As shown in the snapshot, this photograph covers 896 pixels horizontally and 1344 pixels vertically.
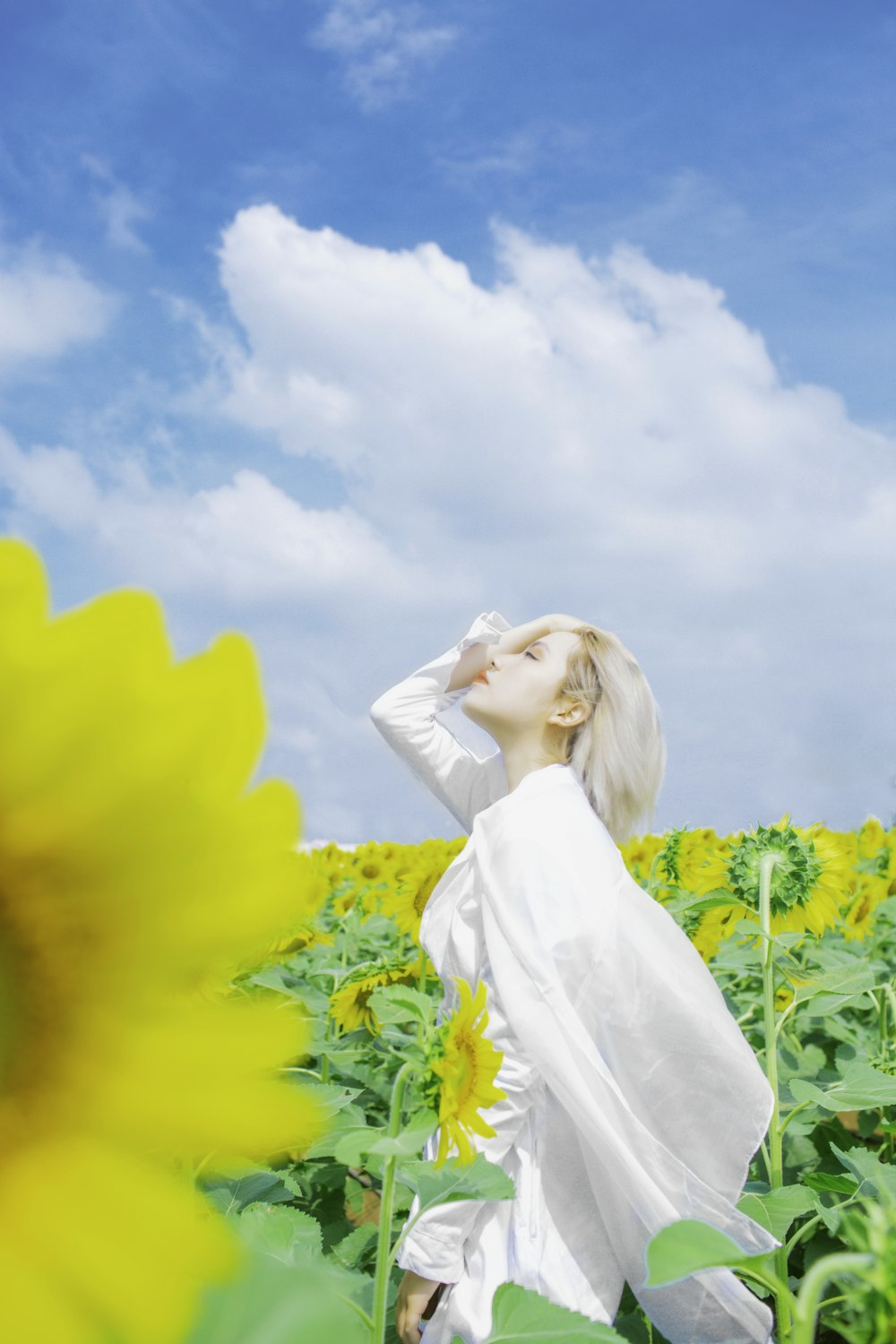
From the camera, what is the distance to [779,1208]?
1.88 metres

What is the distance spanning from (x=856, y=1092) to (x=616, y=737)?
3.14 ft

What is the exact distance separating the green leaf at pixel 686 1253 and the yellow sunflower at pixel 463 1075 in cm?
41

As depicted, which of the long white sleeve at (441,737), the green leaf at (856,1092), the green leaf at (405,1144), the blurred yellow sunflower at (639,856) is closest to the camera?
the green leaf at (405,1144)

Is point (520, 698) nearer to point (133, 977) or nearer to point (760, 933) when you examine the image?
point (760, 933)

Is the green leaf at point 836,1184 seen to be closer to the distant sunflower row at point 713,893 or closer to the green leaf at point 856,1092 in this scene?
the green leaf at point 856,1092

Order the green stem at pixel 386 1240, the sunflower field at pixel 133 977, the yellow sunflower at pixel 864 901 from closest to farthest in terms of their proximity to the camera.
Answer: the sunflower field at pixel 133 977 → the green stem at pixel 386 1240 → the yellow sunflower at pixel 864 901

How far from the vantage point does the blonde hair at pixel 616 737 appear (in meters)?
2.66

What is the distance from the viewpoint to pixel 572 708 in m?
2.79

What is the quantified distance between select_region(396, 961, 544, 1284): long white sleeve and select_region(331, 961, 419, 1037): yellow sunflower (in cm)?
38

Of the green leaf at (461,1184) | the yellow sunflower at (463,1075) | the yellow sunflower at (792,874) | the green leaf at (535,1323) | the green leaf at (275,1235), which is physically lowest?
the green leaf at (275,1235)

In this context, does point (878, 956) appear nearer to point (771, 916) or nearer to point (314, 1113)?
point (771, 916)

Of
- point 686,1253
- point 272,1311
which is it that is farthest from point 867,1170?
point 272,1311

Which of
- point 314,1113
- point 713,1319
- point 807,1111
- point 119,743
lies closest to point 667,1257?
point 314,1113

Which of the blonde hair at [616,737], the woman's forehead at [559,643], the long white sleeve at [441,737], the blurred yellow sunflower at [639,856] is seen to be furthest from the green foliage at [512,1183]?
the blurred yellow sunflower at [639,856]
